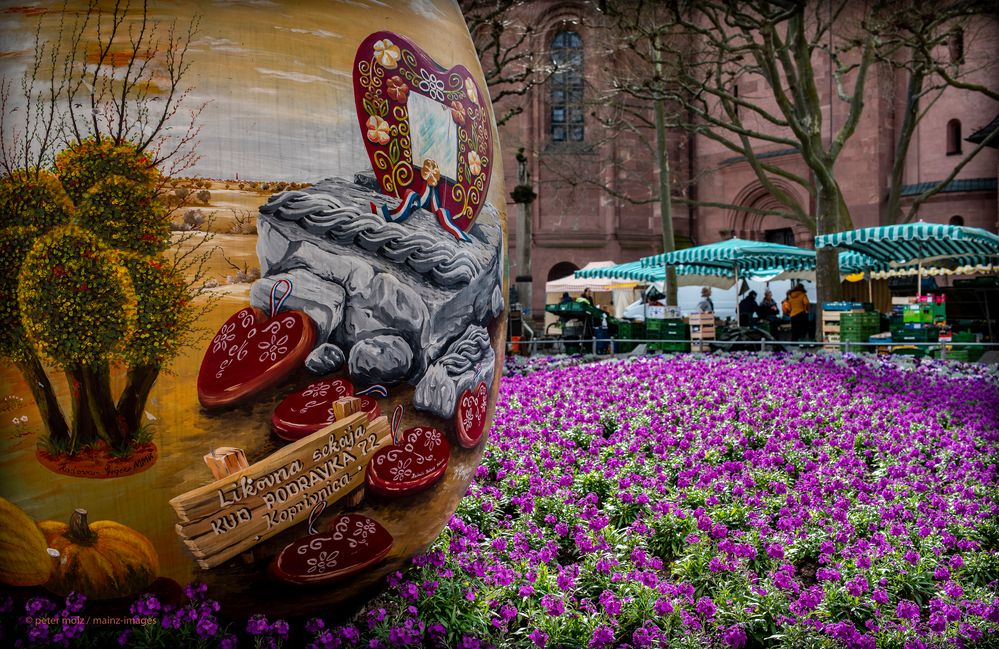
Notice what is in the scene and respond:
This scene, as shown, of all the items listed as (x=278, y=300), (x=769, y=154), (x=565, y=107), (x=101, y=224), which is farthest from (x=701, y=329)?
(x=565, y=107)

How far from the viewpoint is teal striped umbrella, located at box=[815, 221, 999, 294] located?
43.7 feet

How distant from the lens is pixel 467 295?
9.45 ft

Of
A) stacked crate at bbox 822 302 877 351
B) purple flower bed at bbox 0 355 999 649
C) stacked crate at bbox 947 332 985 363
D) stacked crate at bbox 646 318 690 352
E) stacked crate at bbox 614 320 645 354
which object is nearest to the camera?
purple flower bed at bbox 0 355 999 649

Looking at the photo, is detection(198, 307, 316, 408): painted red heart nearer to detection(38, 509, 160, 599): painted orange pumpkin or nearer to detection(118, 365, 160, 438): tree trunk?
detection(118, 365, 160, 438): tree trunk

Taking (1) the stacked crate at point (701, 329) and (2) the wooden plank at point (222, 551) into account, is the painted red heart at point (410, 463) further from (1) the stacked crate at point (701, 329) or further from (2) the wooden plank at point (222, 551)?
(1) the stacked crate at point (701, 329)

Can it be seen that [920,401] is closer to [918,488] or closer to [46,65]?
[918,488]

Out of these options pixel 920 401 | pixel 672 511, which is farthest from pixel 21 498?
pixel 920 401

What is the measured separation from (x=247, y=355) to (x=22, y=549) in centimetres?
90

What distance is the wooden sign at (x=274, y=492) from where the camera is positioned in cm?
246

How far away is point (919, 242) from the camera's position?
50.9ft

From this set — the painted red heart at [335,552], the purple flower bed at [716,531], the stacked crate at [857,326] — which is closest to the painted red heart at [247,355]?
the painted red heart at [335,552]

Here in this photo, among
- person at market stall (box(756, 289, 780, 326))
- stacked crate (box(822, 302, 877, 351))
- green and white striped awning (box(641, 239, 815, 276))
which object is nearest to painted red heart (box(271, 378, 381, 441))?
stacked crate (box(822, 302, 877, 351))

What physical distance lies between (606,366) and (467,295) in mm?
Answer: 7728

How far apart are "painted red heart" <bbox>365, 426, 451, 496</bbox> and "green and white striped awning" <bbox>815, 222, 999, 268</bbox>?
485 inches
